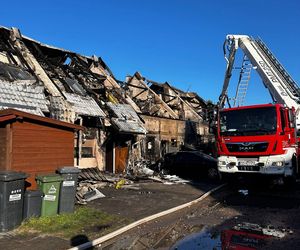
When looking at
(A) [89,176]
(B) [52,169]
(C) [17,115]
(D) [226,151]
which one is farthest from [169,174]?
(C) [17,115]

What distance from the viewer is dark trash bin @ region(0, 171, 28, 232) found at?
7605 millimetres

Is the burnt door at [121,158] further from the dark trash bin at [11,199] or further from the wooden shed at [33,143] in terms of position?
the dark trash bin at [11,199]

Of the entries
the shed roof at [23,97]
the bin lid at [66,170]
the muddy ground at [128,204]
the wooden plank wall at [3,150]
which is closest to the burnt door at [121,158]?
the muddy ground at [128,204]

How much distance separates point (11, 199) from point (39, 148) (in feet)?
7.56

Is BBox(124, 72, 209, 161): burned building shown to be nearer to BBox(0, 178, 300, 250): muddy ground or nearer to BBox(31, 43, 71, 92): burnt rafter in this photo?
BBox(31, 43, 71, 92): burnt rafter

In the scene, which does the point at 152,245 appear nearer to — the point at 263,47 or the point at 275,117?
the point at 275,117

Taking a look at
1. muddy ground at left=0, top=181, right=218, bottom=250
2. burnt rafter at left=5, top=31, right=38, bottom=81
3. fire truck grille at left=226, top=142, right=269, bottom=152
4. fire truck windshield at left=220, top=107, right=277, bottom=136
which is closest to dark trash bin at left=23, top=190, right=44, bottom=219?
muddy ground at left=0, top=181, right=218, bottom=250

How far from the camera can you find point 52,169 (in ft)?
33.6

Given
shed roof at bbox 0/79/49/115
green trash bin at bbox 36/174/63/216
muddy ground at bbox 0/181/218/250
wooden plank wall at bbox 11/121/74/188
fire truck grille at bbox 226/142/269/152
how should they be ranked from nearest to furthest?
muddy ground at bbox 0/181/218/250 < green trash bin at bbox 36/174/63/216 < wooden plank wall at bbox 11/121/74/188 < fire truck grille at bbox 226/142/269/152 < shed roof at bbox 0/79/49/115

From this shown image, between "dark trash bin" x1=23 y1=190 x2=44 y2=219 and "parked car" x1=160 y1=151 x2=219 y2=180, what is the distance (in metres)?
11.5

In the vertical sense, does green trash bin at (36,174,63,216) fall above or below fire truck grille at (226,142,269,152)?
below

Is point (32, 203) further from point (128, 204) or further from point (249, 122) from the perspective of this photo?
point (249, 122)

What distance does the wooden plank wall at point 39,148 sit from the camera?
30.0 feet

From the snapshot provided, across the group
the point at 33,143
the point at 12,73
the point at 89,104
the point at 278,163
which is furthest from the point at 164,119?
the point at 33,143
